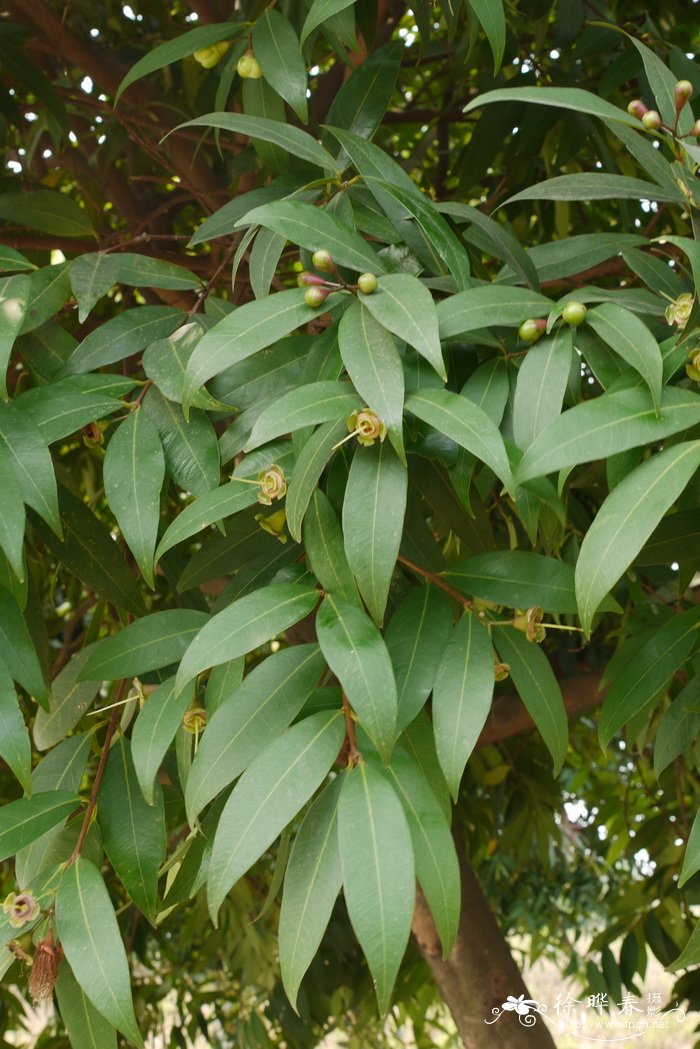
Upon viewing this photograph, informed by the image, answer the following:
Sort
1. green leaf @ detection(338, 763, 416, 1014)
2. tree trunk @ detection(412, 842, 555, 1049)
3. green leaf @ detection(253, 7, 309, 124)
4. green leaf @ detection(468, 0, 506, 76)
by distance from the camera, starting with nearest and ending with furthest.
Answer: green leaf @ detection(338, 763, 416, 1014) < green leaf @ detection(468, 0, 506, 76) < green leaf @ detection(253, 7, 309, 124) < tree trunk @ detection(412, 842, 555, 1049)

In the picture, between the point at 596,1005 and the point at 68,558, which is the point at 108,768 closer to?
the point at 68,558

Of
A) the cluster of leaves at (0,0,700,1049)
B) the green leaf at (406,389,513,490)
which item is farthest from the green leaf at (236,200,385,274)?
the green leaf at (406,389,513,490)

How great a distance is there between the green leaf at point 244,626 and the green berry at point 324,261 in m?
0.20

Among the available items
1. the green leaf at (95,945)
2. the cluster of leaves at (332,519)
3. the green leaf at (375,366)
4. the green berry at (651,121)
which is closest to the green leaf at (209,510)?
the cluster of leaves at (332,519)

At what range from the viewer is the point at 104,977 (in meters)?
0.60

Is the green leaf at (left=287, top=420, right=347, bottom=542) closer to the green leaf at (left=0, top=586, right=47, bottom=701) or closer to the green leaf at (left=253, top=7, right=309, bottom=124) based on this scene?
the green leaf at (left=0, top=586, right=47, bottom=701)

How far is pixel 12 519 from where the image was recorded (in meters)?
0.61

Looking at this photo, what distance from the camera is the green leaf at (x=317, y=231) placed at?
644 mm

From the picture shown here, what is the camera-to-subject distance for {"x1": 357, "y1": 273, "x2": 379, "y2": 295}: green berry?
631mm

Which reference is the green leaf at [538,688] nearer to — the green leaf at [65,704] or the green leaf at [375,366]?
the green leaf at [375,366]

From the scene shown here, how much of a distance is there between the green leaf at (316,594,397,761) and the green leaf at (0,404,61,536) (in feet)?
0.61

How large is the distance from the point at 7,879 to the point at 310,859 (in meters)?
1.81

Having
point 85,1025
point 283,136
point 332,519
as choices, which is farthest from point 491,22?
point 85,1025

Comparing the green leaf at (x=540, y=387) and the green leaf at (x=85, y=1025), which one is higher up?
the green leaf at (x=540, y=387)
